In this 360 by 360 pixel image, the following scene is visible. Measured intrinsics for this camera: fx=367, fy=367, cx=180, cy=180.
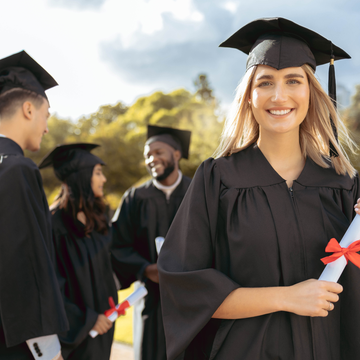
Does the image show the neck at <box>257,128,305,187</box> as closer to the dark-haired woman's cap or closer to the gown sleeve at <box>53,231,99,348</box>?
the dark-haired woman's cap

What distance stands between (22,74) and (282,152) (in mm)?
1802

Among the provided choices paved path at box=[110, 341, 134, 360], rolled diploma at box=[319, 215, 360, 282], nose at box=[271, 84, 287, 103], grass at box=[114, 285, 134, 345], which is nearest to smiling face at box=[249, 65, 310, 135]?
nose at box=[271, 84, 287, 103]

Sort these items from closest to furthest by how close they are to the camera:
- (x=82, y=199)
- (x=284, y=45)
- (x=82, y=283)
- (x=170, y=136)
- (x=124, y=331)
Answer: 1. (x=284, y=45)
2. (x=82, y=283)
3. (x=82, y=199)
4. (x=170, y=136)
5. (x=124, y=331)

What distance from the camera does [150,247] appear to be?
3.84 m

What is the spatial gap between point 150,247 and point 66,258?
88cm

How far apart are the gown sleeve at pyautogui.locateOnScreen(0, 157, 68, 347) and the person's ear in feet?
1.33

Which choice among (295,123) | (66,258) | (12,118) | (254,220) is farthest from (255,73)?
(66,258)

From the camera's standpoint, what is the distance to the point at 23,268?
77.5 inches

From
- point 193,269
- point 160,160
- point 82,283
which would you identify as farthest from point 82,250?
point 193,269

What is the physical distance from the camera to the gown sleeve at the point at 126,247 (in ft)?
12.1

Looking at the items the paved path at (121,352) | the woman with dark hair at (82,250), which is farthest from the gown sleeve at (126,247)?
the paved path at (121,352)

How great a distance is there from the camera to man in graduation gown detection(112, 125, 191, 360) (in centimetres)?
351

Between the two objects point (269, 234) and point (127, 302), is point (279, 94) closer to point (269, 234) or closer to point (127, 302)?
point (269, 234)

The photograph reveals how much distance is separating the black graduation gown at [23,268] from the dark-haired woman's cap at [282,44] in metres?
1.37
